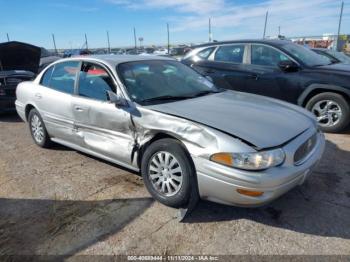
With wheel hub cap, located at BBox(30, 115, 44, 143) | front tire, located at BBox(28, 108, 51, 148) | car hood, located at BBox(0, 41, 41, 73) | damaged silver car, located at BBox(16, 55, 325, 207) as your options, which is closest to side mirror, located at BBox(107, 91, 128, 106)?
damaged silver car, located at BBox(16, 55, 325, 207)

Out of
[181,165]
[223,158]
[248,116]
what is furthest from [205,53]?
[223,158]

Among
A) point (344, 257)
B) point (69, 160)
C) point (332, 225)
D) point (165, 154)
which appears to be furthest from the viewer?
point (69, 160)

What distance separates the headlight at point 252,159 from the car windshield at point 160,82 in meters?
1.13

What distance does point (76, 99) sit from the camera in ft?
13.3

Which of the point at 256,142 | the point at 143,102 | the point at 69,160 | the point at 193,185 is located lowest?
the point at 69,160

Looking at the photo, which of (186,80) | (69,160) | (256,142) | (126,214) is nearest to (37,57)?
(69,160)

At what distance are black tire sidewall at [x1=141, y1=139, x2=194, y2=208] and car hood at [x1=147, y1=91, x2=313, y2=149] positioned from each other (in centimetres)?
30

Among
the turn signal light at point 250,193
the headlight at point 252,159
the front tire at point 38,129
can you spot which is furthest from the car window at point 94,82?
the turn signal light at point 250,193

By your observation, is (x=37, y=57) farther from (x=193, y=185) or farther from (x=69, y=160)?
(x=193, y=185)

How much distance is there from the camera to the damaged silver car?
2.67m

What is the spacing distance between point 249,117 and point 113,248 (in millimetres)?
1729

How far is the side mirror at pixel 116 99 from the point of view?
3.38 meters

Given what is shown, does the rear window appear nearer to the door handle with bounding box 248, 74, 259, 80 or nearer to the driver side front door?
the driver side front door

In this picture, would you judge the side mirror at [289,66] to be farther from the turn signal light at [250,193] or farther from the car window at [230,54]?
the turn signal light at [250,193]
